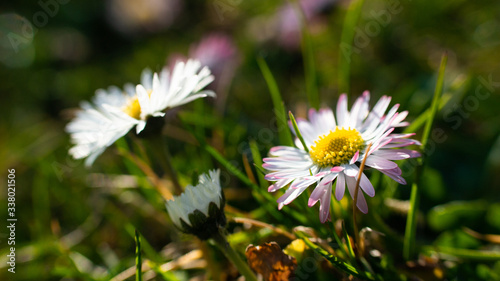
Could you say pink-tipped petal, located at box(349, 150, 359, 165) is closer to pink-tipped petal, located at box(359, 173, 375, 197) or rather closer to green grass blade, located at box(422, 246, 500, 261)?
pink-tipped petal, located at box(359, 173, 375, 197)

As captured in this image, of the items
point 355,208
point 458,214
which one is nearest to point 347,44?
point 458,214

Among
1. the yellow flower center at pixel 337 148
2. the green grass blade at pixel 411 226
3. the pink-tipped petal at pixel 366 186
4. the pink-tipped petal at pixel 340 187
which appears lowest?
the green grass blade at pixel 411 226

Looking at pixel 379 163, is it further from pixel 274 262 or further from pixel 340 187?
pixel 274 262

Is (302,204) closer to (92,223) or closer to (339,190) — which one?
(339,190)

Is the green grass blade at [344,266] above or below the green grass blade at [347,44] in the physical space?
below

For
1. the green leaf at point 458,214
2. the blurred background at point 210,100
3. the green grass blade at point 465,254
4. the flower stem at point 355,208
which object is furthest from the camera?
the blurred background at point 210,100

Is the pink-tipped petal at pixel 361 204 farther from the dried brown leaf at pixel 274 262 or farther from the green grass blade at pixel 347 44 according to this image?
the green grass blade at pixel 347 44

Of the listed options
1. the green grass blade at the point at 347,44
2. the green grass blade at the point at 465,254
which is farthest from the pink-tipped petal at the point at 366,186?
the green grass blade at the point at 347,44

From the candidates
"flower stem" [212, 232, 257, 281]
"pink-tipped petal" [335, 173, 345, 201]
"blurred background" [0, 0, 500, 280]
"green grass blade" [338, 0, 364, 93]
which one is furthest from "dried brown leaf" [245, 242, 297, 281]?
"green grass blade" [338, 0, 364, 93]
